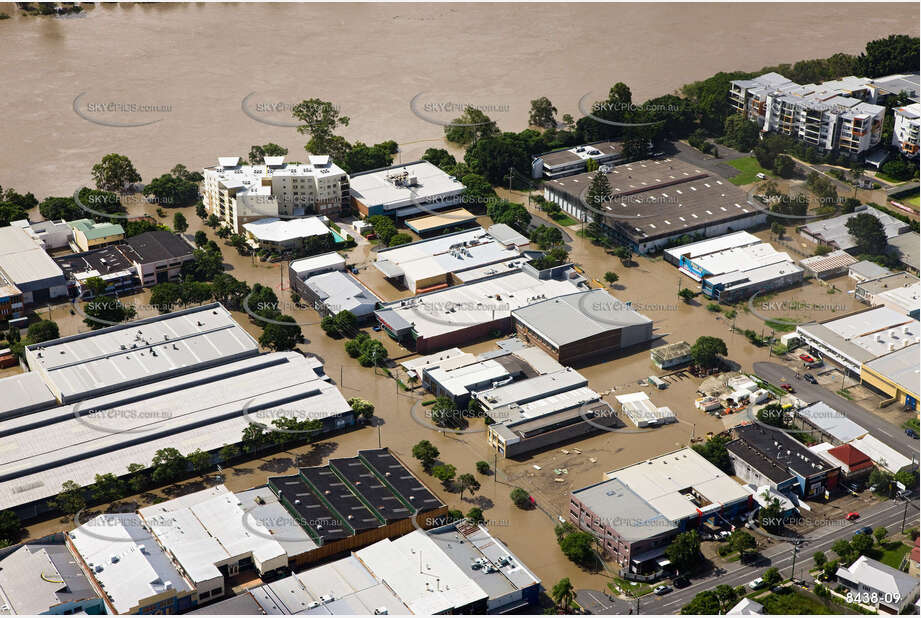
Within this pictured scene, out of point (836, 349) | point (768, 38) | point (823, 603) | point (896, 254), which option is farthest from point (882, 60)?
point (823, 603)

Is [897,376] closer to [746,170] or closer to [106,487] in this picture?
[746,170]

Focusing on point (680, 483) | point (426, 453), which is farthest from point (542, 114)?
point (680, 483)

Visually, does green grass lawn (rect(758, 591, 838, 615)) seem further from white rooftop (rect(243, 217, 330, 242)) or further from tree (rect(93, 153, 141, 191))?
tree (rect(93, 153, 141, 191))

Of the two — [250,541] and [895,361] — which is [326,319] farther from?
[895,361]

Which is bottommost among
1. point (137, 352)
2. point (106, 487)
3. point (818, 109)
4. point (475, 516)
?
point (475, 516)

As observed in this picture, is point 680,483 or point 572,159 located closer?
point 680,483

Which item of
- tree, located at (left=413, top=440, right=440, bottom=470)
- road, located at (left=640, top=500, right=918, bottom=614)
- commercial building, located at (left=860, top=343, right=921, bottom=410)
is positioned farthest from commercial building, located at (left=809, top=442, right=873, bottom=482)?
tree, located at (left=413, top=440, right=440, bottom=470)
